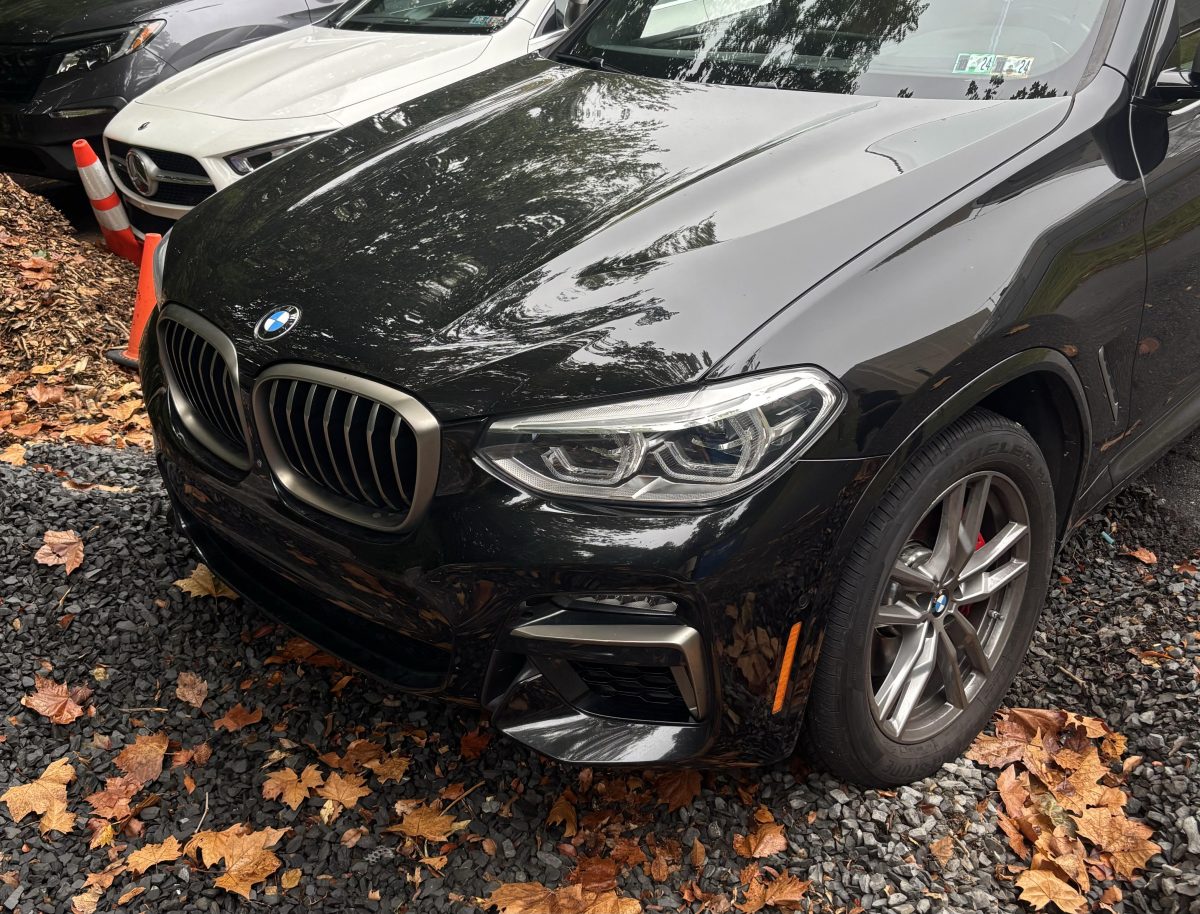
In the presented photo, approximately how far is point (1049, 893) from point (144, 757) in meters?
2.04

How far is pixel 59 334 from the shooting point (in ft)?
15.1

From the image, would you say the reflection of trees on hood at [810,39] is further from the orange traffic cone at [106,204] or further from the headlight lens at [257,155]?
the orange traffic cone at [106,204]

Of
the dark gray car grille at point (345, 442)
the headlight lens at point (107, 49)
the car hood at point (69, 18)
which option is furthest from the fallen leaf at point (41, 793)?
the car hood at point (69, 18)

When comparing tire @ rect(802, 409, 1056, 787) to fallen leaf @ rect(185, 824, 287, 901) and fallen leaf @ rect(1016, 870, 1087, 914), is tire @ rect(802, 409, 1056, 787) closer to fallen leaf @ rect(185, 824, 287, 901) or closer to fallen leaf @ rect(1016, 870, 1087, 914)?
fallen leaf @ rect(1016, 870, 1087, 914)

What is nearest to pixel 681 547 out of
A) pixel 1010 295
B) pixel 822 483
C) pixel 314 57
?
pixel 822 483

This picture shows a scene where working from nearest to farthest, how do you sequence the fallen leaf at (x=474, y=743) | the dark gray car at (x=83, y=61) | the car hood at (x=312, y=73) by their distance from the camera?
the fallen leaf at (x=474, y=743)
the car hood at (x=312, y=73)
the dark gray car at (x=83, y=61)

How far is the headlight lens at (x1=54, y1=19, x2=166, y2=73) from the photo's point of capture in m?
5.70

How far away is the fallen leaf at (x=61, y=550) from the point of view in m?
3.16

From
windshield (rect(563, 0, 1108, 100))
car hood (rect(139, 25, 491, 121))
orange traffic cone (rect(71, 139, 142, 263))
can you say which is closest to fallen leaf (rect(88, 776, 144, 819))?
windshield (rect(563, 0, 1108, 100))

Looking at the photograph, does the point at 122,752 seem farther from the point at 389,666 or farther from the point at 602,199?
the point at 602,199

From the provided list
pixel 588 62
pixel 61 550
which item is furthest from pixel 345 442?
pixel 588 62

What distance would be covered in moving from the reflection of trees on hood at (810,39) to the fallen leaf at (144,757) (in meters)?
2.15

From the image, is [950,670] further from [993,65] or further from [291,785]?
[291,785]

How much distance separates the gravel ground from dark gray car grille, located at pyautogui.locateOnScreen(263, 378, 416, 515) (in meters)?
0.80
